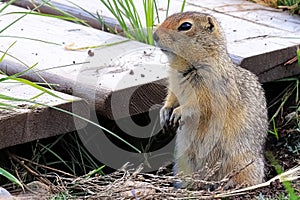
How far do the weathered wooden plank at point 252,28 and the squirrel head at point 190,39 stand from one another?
1.64 ft

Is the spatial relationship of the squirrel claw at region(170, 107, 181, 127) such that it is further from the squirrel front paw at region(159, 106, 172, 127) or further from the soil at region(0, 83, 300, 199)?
the soil at region(0, 83, 300, 199)

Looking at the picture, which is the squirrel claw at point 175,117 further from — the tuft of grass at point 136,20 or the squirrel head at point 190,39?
the tuft of grass at point 136,20

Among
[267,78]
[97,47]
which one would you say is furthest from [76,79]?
[267,78]

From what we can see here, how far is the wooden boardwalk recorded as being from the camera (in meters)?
4.33

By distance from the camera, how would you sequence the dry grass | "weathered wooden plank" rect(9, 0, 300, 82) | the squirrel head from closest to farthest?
1. the dry grass
2. the squirrel head
3. "weathered wooden plank" rect(9, 0, 300, 82)

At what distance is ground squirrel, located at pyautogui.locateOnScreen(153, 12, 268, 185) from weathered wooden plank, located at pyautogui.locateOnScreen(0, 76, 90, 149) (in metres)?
0.51

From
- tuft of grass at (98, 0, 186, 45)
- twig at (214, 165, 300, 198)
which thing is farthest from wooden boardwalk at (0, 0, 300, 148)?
twig at (214, 165, 300, 198)

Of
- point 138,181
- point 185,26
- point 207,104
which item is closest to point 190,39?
point 185,26

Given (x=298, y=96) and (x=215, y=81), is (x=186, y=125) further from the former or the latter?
(x=298, y=96)

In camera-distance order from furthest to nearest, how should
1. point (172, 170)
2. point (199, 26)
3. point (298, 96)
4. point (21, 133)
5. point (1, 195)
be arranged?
1. point (298, 96)
2. point (172, 170)
3. point (199, 26)
4. point (21, 133)
5. point (1, 195)

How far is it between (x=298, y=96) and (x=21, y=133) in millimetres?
1946

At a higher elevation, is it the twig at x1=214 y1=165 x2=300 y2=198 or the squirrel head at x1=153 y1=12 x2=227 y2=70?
the squirrel head at x1=153 y1=12 x2=227 y2=70

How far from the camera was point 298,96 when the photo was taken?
5.06m

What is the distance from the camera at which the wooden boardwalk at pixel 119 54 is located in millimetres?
4332
